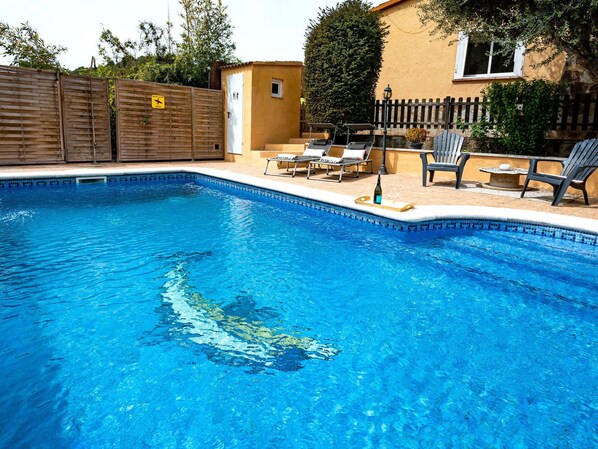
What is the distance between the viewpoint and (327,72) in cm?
1197

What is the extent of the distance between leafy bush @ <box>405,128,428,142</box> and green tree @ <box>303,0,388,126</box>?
168cm

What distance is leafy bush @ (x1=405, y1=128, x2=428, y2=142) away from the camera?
11.0 meters

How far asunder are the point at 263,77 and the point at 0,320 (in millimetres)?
11871

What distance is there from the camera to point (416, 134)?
11.0 m

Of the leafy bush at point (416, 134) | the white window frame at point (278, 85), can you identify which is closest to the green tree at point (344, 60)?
the leafy bush at point (416, 134)

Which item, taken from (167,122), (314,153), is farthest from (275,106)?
(314,153)

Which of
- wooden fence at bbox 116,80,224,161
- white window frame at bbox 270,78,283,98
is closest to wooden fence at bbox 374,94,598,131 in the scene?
white window frame at bbox 270,78,283,98

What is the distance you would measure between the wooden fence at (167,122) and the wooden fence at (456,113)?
610cm

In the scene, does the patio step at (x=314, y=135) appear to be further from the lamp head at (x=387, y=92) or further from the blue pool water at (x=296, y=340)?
the blue pool water at (x=296, y=340)

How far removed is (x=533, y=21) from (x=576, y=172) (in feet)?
9.58

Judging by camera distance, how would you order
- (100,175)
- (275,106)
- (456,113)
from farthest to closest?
(275,106), (456,113), (100,175)

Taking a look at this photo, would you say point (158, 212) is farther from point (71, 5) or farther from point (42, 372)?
point (71, 5)

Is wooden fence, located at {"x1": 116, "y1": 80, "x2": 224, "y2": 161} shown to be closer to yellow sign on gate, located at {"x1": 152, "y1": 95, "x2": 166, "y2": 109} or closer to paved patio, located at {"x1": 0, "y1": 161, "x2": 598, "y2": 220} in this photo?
yellow sign on gate, located at {"x1": 152, "y1": 95, "x2": 166, "y2": 109}

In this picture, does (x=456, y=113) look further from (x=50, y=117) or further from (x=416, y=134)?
(x=50, y=117)
